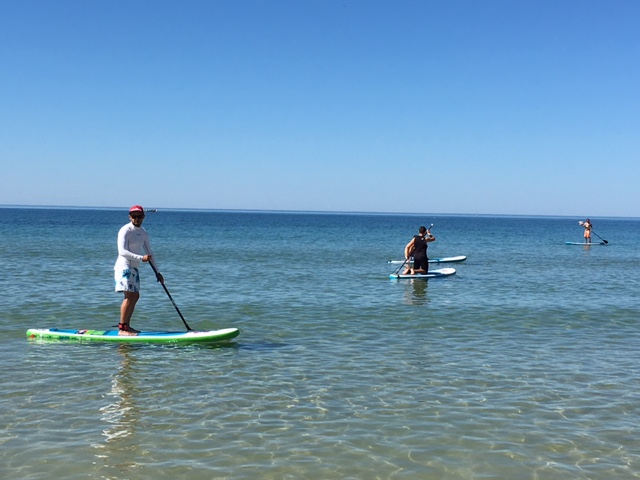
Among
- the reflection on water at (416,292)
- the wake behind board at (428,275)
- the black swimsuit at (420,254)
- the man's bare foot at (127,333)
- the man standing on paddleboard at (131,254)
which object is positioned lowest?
the reflection on water at (416,292)

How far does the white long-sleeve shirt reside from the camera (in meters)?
12.1

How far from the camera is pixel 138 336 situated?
1266 cm

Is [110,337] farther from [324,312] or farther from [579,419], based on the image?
[579,419]

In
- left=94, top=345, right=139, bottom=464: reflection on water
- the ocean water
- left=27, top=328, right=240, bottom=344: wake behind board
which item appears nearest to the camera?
the ocean water

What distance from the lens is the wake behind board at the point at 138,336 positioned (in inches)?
497

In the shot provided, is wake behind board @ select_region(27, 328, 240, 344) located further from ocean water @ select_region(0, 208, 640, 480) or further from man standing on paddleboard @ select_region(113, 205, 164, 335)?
man standing on paddleboard @ select_region(113, 205, 164, 335)

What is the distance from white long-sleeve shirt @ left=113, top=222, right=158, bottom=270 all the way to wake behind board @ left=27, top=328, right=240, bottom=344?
4.54ft

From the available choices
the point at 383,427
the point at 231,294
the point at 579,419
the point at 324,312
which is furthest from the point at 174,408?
the point at 231,294

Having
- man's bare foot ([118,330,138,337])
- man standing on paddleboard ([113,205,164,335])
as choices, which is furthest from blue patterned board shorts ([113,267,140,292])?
man's bare foot ([118,330,138,337])

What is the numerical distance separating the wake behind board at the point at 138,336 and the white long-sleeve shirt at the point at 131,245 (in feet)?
4.54

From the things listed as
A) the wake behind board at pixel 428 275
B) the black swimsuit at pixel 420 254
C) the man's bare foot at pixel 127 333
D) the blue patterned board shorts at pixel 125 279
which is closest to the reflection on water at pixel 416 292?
the wake behind board at pixel 428 275

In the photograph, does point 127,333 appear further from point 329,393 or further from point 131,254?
point 329,393

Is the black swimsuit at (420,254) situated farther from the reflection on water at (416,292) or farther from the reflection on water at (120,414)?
the reflection on water at (120,414)

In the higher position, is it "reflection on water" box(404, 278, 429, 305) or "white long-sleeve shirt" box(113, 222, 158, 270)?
"white long-sleeve shirt" box(113, 222, 158, 270)
